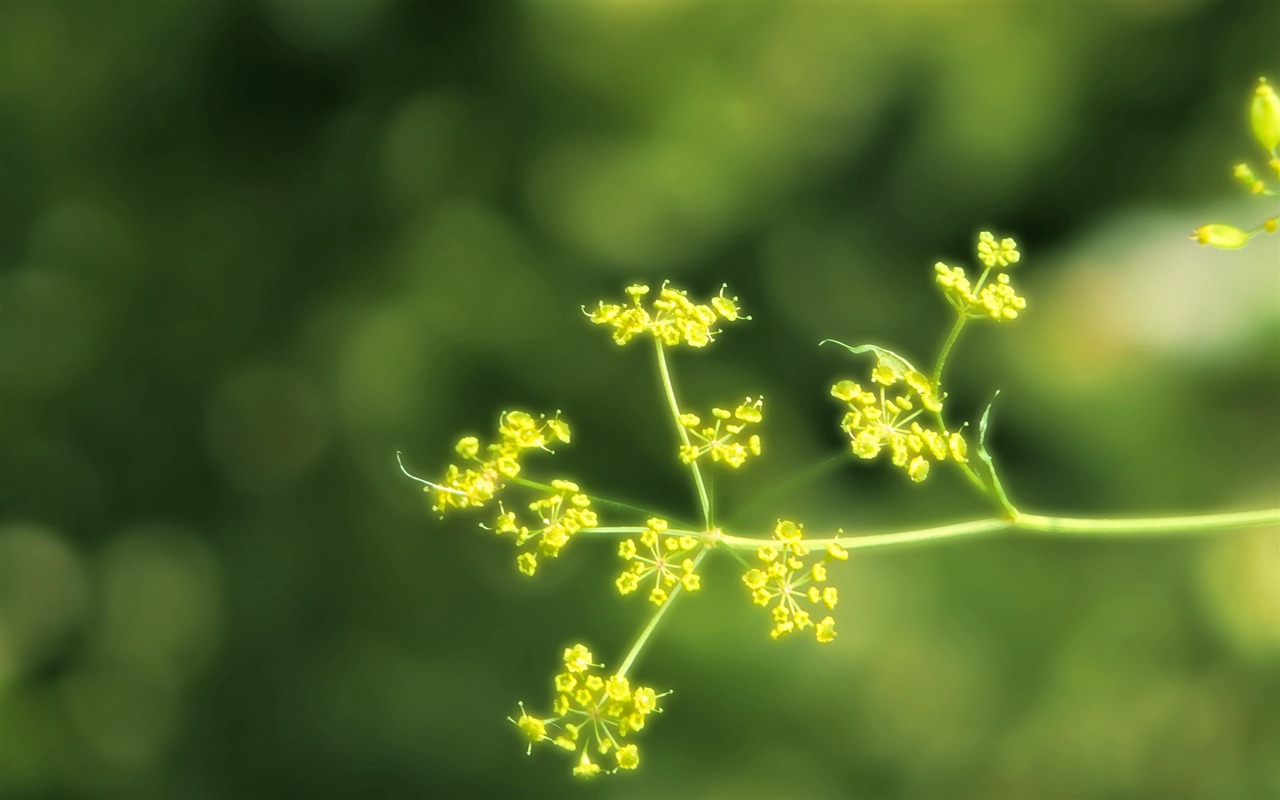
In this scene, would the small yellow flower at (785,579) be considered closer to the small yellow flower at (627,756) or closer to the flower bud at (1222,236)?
the small yellow flower at (627,756)

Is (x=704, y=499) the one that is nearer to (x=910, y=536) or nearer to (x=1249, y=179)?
(x=910, y=536)

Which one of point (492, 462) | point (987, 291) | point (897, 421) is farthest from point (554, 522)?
point (987, 291)

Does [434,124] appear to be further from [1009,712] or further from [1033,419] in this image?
[1009,712]

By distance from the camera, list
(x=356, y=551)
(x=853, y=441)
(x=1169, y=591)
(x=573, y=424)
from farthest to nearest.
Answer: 1. (x=356, y=551)
2. (x=573, y=424)
3. (x=1169, y=591)
4. (x=853, y=441)

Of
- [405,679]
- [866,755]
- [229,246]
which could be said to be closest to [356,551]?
[405,679]

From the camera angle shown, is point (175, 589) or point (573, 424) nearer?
point (573, 424)

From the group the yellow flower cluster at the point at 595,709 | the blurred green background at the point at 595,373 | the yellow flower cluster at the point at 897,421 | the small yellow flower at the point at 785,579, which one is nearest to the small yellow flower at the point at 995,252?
the yellow flower cluster at the point at 897,421

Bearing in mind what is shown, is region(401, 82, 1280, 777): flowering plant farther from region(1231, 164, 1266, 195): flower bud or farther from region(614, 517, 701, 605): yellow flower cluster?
region(1231, 164, 1266, 195): flower bud
